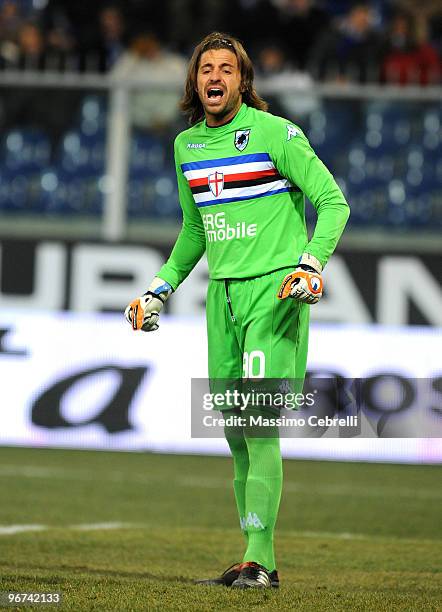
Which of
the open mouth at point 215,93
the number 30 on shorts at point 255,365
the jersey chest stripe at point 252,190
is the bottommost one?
the number 30 on shorts at point 255,365

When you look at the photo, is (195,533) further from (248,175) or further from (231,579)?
(248,175)

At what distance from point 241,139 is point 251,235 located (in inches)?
15.9

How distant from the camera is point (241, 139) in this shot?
16.6 ft

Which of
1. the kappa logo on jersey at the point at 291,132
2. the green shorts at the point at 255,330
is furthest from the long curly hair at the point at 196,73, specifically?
the green shorts at the point at 255,330

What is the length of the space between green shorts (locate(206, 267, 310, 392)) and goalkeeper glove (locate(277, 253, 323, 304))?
25 centimetres

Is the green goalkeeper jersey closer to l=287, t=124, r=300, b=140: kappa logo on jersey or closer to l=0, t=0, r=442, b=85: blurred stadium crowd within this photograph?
l=287, t=124, r=300, b=140: kappa logo on jersey

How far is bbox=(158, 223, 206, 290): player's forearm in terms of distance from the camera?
541 cm

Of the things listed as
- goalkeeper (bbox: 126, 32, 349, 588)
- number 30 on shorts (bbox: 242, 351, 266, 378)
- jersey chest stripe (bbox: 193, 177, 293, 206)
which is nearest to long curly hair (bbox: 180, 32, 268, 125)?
goalkeeper (bbox: 126, 32, 349, 588)

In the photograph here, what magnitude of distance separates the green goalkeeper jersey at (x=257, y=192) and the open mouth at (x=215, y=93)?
0.46 feet

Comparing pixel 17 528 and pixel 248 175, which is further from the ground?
Result: pixel 248 175

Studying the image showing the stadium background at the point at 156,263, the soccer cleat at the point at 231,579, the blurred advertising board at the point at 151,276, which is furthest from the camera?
the blurred advertising board at the point at 151,276

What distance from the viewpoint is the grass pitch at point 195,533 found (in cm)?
466

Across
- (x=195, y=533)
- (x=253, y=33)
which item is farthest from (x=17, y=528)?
(x=253, y=33)

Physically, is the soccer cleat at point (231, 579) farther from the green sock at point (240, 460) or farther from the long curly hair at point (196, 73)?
the long curly hair at point (196, 73)
